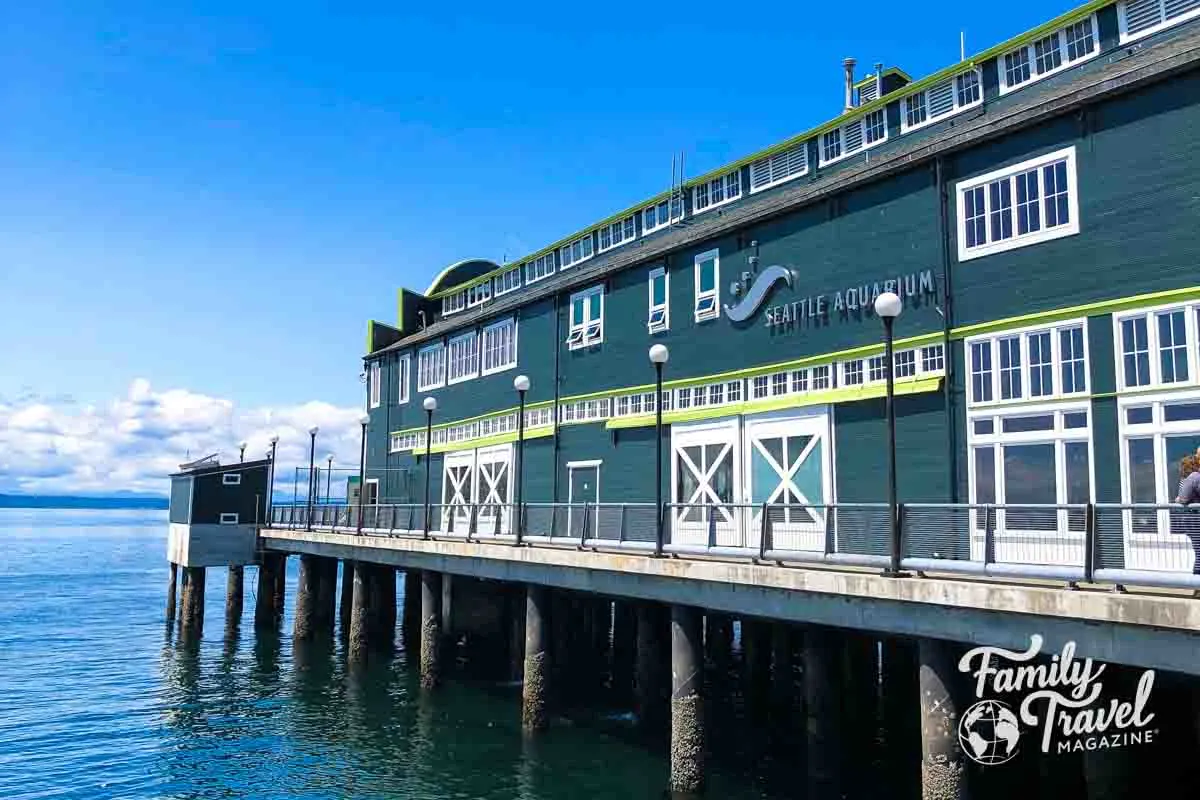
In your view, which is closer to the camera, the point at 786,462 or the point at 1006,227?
the point at 1006,227

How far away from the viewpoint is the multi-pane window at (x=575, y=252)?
1240 inches

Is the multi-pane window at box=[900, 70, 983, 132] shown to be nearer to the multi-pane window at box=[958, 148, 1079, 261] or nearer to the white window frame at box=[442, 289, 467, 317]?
the multi-pane window at box=[958, 148, 1079, 261]

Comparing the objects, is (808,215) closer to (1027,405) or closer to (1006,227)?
(1006,227)

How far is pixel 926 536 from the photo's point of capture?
41.8 ft

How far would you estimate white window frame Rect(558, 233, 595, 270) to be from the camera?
31.4 m

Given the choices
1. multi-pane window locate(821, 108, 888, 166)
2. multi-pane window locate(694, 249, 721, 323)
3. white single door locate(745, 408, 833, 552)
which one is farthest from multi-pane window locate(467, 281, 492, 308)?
white single door locate(745, 408, 833, 552)

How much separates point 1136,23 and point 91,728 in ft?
90.5

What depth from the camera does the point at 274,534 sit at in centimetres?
3716

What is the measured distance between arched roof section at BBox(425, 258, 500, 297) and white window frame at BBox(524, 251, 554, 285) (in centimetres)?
851

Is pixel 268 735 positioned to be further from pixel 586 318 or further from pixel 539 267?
pixel 539 267

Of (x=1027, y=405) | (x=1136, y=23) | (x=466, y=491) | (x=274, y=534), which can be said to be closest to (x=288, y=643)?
(x=274, y=534)

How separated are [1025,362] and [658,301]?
11.1 meters

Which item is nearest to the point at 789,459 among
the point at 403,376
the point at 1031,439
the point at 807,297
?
the point at 807,297

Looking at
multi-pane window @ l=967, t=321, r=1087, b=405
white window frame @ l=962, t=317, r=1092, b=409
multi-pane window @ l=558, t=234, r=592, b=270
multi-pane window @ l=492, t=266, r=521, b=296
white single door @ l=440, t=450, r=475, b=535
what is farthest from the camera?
multi-pane window @ l=492, t=266, r=521, b=296
